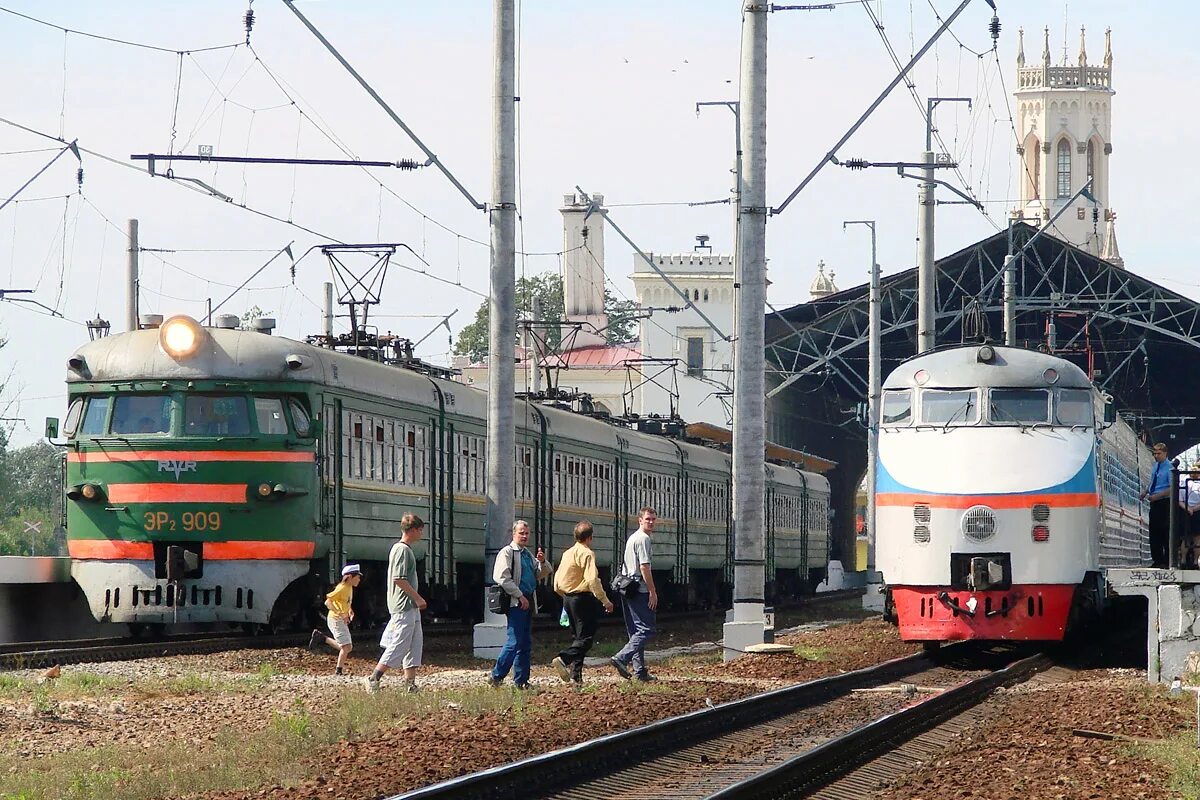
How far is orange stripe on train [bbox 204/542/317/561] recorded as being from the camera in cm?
2111

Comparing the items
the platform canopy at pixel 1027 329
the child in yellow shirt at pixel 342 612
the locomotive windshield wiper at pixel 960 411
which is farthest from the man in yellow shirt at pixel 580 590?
the platform canopy at pixel 1027 329

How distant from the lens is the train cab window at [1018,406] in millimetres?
22469

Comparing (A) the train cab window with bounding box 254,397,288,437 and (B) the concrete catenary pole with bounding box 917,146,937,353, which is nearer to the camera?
(A) the train cab window with bounding box 254,397,288,437

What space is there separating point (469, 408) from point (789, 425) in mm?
44559

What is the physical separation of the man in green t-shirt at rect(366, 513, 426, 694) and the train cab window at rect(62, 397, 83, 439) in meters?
5.73

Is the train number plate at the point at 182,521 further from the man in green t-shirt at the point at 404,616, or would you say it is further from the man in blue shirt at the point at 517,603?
the man in blue shirt at the point at 517,603

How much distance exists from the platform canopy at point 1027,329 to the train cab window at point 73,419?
98.4ft

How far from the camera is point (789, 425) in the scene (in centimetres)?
7150

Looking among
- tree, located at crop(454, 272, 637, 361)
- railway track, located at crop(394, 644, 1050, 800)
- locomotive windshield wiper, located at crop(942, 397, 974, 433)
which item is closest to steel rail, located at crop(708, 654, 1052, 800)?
railway track, located at crop(394, 644, 1050, 800)

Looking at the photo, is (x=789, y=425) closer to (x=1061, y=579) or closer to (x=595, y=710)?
(x=1061, y=579)

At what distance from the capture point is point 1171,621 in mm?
19203

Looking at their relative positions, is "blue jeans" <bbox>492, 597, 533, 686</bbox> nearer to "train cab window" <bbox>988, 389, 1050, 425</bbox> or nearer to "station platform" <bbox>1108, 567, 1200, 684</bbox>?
"station platform" <bbox>1108, 567, 1200, 684</bbox>

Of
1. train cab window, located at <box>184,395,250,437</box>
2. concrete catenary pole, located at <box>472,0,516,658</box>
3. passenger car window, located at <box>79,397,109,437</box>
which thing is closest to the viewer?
train cab window, located at <box>184,395,250,437</box>

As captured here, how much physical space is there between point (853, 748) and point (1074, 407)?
10.3m
